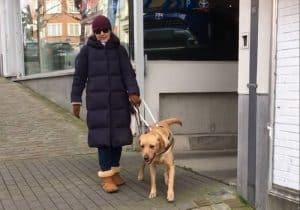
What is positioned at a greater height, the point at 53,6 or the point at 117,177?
the point at 53,6

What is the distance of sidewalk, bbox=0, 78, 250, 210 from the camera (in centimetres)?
594

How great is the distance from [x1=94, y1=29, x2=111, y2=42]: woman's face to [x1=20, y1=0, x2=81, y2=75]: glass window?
18.1ft

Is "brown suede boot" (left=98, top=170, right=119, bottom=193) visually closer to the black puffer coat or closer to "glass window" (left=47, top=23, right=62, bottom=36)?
the black puffer coat

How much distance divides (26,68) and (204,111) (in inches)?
291

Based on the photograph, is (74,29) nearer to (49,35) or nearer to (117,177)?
(49,35)

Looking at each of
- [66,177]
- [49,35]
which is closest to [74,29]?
[49,35]

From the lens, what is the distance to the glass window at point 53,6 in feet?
43.1

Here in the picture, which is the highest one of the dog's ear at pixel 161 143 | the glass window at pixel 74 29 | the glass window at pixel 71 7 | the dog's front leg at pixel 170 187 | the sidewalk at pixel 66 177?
the glass window at pixel 71 7

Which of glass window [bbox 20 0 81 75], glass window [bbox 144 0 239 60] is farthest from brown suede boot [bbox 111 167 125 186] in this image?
glass window [bbox 20 0 81 75]

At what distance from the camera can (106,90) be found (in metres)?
6.24

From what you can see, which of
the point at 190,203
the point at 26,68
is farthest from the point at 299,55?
the point at 26,68

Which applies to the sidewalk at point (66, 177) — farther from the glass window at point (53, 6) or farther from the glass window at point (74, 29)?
the glass window at point (53, 6)

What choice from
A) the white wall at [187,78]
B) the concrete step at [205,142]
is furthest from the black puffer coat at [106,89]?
the concrete step at [205,142]

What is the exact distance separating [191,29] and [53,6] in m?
5.32
